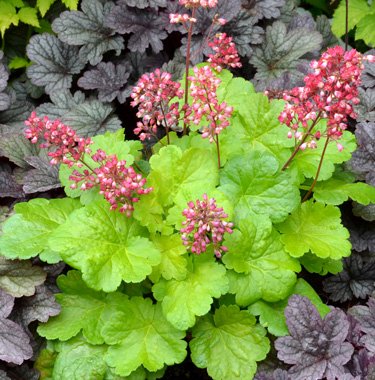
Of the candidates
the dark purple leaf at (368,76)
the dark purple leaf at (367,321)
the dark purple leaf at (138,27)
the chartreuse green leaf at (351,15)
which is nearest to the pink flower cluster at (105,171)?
the dark purple leaf at (367,321)

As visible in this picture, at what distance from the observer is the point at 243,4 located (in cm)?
290

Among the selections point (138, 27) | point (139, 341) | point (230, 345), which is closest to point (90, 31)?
point (138, 27)

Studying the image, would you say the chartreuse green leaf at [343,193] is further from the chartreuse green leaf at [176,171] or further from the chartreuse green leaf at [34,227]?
the chartreuse green leaf at [34,227]

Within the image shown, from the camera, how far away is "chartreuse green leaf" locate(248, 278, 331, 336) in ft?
6.27

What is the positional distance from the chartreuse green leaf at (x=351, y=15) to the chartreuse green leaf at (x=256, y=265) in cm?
169

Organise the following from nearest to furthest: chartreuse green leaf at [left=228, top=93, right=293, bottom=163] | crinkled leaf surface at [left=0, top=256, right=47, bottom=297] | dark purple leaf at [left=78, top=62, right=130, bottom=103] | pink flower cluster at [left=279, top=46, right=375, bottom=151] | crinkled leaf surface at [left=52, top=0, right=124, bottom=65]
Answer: pink flower cluster at [left=279, top=46, right=375, bottom=151], crinkled leaf surface at [left=0, top=256, right=47, bottom=297], chartreuse green leaf at [left=228, top=93, right=293, bottom=163], dark purple leaf at [left=78, top=62, right=130, bottom=103], crinkled leaf surface at [left=52, top=0, right=124, bottom=65]

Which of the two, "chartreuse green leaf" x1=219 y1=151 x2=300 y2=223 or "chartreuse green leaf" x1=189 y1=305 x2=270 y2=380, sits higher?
"chartreuse green leaf" x1=219 y1=151 x2=300 y2=223

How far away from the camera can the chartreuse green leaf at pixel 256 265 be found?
6.25 feet

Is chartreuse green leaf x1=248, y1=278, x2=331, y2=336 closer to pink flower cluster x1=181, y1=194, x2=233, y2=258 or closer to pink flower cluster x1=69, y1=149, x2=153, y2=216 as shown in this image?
pink flower cluster x1=181, y1=194, x2=233, y2=258

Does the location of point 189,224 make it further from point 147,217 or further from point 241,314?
point 241,314

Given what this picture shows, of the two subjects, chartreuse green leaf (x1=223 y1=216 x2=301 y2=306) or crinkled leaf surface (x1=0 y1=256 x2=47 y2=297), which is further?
crinkled leaf surface (x1=0 y1=256 x2=47 y2=297)

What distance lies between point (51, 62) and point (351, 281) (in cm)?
213

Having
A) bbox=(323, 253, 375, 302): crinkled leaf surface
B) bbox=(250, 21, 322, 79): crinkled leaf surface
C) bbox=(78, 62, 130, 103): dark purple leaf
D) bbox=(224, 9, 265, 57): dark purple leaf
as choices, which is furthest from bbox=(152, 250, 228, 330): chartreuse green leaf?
bbox=(224, 9, 265, 57): dark purple leaf

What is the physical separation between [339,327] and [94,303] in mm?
1023
